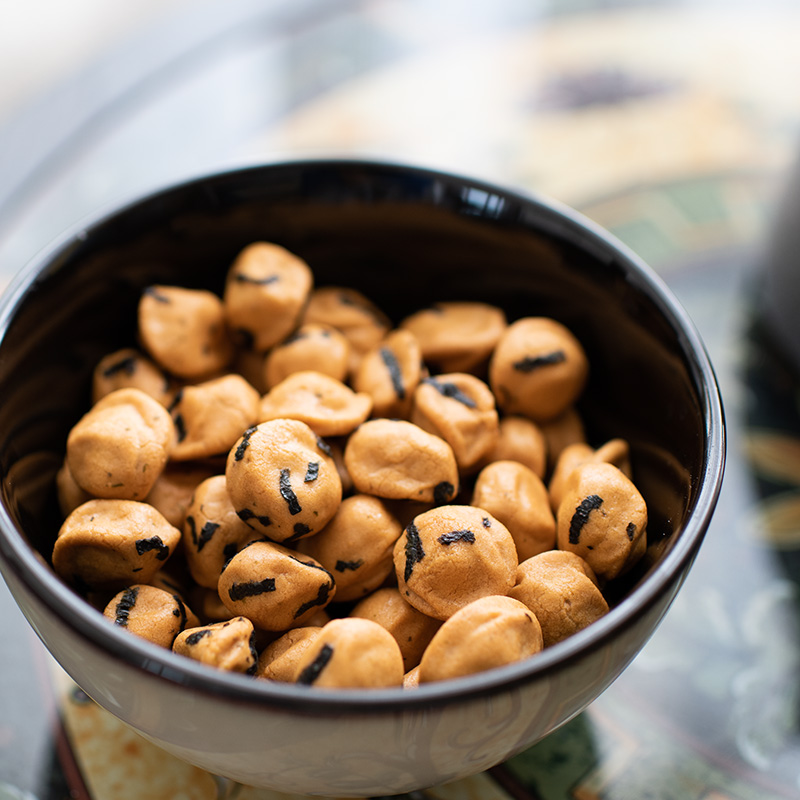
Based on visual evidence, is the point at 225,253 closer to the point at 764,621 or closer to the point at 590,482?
the point at 590,482

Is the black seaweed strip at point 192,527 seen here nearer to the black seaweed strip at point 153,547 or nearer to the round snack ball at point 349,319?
the black seaweed strip at point 153,547

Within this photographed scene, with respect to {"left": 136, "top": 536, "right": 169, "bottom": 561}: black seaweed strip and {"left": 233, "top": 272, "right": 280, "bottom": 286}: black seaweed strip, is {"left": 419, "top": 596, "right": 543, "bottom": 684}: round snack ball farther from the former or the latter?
{"left": 233, "top": 272, "right": 280, "bottom": 286}: black seaweed strip

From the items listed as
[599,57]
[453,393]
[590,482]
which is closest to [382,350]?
[453,393]

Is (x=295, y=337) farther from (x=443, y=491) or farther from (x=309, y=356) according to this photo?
(x=443, y=491)

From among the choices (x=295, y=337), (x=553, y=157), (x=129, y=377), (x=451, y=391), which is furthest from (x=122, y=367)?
(x=553, y=157)

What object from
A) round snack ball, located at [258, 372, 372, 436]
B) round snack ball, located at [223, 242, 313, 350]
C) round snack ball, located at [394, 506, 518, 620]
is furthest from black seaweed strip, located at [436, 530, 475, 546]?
round snack ball, located at [223, 242, 313, 350]

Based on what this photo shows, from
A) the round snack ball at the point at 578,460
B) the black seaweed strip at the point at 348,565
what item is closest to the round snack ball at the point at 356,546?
the black seaweed strip at the point at 348,565

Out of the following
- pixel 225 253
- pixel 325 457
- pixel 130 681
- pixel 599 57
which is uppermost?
pixel 599 57
